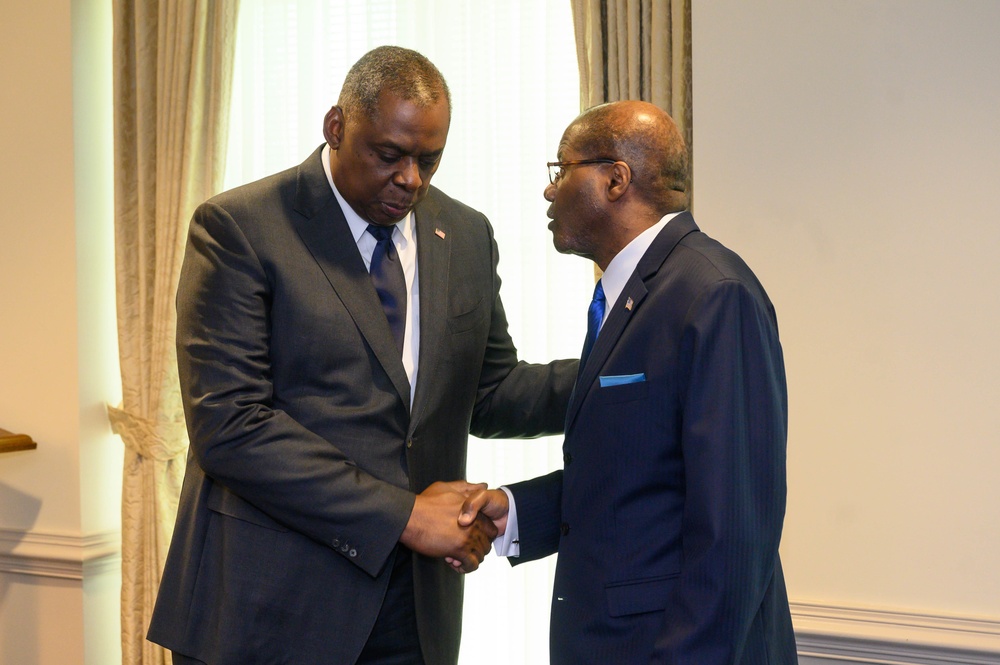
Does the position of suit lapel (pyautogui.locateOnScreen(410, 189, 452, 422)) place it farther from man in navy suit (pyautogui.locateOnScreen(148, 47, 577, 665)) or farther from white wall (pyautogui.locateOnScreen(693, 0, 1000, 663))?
white wall (pyautogui.locateOnScreen(693, 0, 1000, 663))

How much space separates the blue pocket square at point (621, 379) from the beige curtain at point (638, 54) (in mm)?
1361

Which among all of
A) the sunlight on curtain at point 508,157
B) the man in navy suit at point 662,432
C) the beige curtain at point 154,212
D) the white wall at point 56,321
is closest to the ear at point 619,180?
the man in navy suit at point 662,432

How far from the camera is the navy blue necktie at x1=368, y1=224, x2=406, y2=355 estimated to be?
2248 millimetres

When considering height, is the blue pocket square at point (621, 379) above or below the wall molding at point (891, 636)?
above

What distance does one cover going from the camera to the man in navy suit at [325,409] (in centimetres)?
209

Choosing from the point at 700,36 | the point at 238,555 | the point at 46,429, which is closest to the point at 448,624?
the point at 238,555

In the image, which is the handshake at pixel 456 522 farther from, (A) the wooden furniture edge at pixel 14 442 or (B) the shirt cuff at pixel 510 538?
(A) the wooden furniture edge at pixel 14 442

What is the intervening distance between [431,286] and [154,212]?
173cm

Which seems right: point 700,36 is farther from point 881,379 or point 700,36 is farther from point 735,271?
point 735,271

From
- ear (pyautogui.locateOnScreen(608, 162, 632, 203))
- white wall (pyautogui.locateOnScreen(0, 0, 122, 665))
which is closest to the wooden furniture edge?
white wall (pyautogui.locateOnScreen(0, 0, 122, 665))

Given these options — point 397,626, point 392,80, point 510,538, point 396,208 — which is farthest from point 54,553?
point 392,80

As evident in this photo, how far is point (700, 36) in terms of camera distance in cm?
284

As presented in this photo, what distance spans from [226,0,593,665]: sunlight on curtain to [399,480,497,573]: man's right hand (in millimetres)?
1140

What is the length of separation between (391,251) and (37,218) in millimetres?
1964
